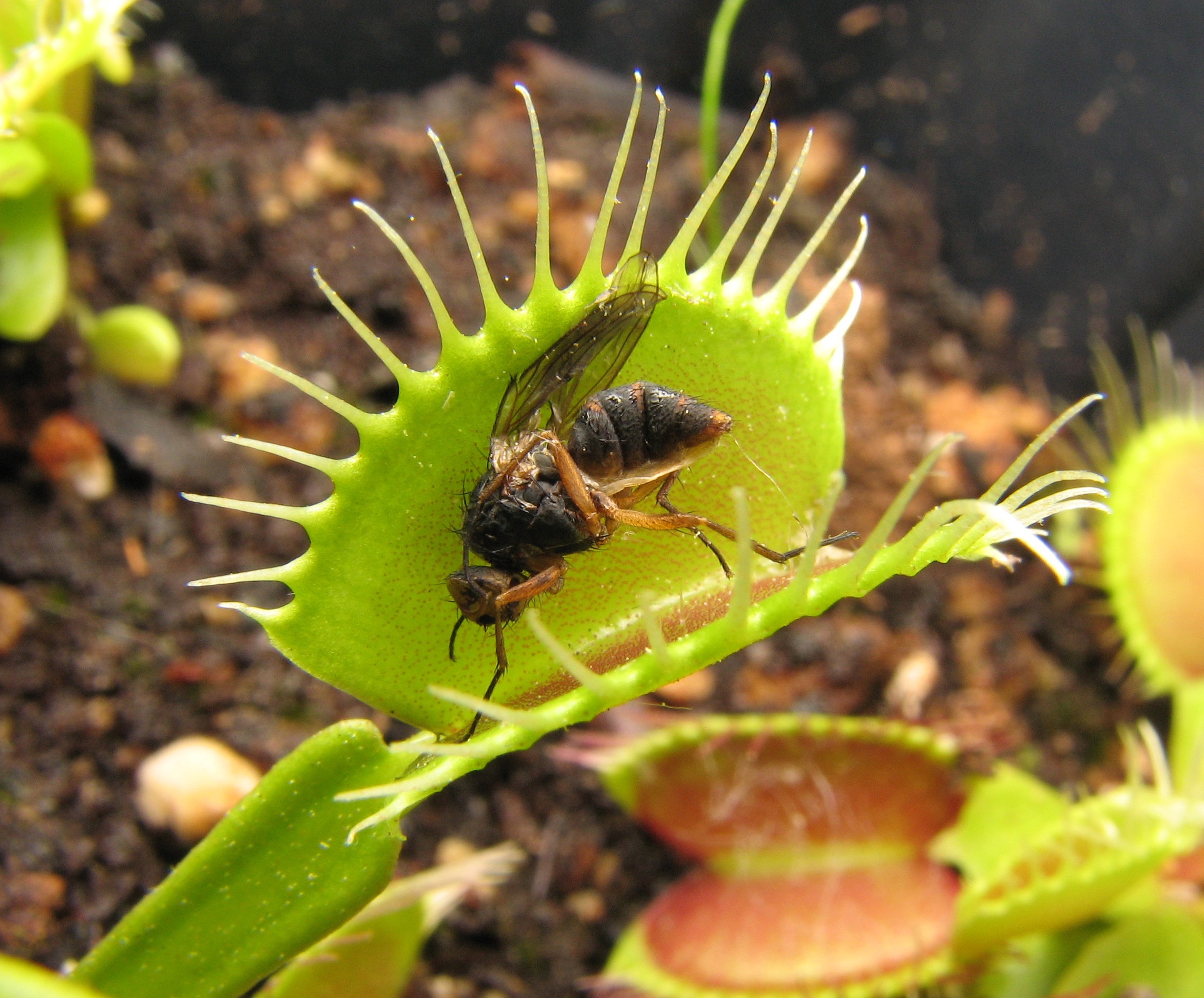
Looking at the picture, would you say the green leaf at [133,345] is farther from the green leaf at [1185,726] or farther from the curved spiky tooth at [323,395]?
the green leaf at [1185,726]

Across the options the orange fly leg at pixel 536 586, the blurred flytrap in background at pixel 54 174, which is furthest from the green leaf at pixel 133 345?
the orange fly leg at pixel 536 586

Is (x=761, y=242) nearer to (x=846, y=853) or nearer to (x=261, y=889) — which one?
(x=261, y=889)

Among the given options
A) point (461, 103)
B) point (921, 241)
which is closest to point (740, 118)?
point (921, 241)

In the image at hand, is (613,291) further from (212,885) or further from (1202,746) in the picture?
(1202,746)

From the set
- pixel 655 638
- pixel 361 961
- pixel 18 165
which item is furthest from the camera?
pixel 18 165

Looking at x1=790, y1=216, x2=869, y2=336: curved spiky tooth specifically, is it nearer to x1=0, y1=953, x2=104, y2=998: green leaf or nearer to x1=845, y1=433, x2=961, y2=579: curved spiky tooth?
x1=845, y1=433, x2=961, y2=579: curved spiky tooth

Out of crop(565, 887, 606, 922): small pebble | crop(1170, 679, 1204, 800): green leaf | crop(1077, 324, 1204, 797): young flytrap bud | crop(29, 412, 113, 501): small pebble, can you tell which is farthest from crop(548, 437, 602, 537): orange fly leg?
crop(1077, 324, 1204, 797): young flytrap bud

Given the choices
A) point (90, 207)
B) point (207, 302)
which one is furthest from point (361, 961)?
Result: point (90, 207)
